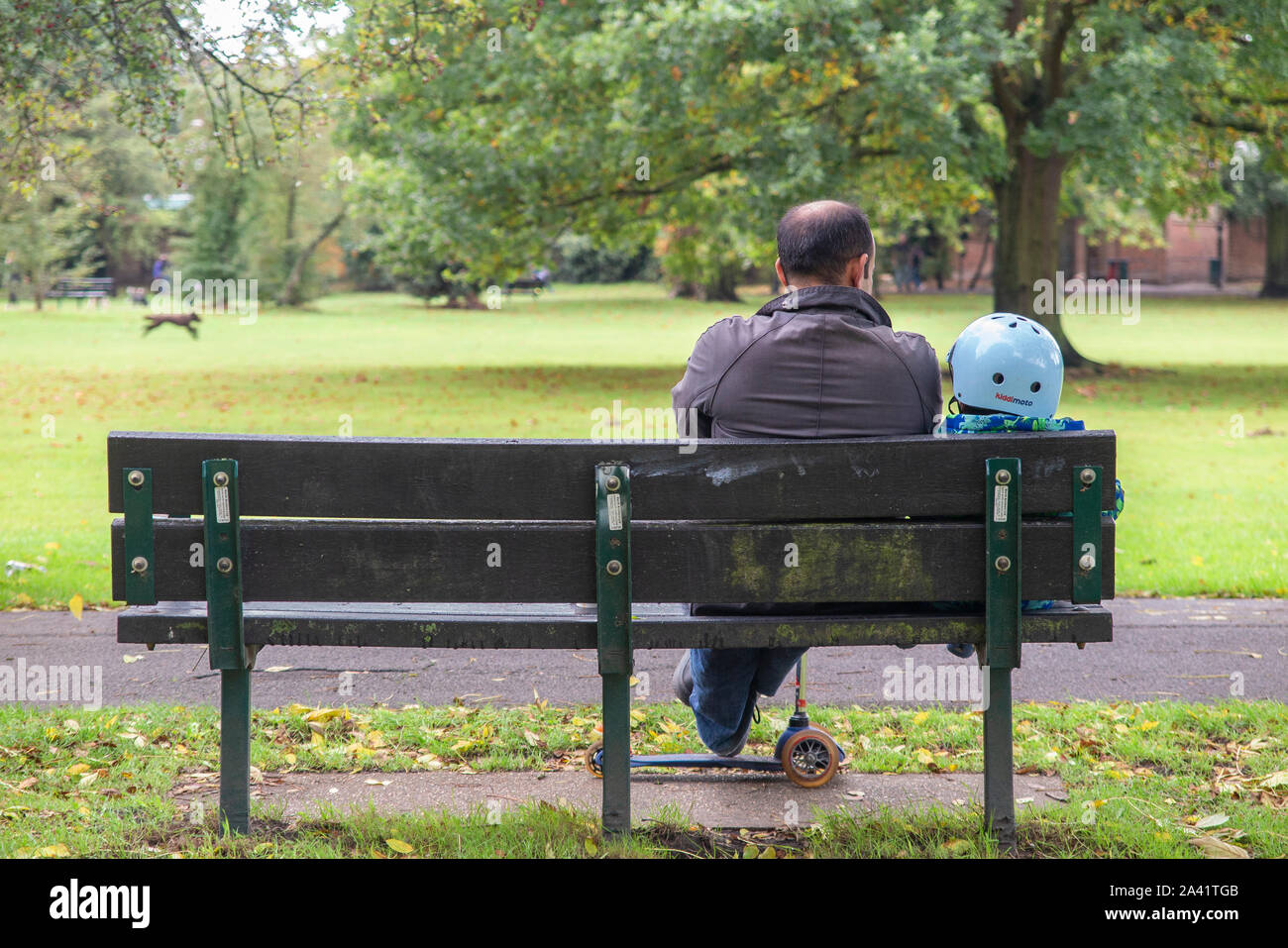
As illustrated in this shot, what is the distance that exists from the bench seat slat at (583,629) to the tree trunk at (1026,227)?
Result: 682 inches

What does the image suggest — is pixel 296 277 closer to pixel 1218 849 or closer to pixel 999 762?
pixel 999 762

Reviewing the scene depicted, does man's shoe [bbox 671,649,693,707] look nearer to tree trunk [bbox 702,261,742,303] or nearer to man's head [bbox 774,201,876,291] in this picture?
man's head [bbox 774,201,876,291]

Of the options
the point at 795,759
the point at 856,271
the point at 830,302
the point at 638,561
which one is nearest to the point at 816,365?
the point at 830,302

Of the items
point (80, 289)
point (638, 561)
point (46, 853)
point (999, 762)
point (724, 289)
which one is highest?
point (80, 289)

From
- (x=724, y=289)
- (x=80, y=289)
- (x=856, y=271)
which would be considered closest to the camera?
(x=856, y=271)

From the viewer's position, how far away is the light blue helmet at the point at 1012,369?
11.6ft

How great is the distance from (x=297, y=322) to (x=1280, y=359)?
26.1 meters

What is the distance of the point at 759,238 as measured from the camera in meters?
18.3

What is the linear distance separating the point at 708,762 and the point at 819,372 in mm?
1305

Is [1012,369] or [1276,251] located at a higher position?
[1276,251]

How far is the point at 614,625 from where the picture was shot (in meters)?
3.42

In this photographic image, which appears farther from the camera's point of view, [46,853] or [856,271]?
[856,271]

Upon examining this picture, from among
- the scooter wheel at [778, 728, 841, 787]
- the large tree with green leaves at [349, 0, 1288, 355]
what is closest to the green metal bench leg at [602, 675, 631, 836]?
the scooter wheel at [778, 728, 841, 787]

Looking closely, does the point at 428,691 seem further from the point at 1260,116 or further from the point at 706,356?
the point at 1260,116
